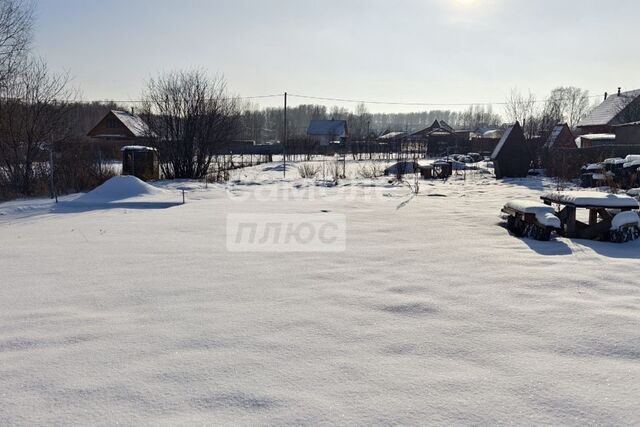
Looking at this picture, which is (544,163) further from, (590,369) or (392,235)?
(590,369)

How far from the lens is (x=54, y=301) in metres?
3.90

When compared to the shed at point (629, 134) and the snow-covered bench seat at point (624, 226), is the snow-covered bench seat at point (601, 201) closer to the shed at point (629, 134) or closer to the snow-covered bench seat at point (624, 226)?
the snow-covered bench seat at point (624, 226)

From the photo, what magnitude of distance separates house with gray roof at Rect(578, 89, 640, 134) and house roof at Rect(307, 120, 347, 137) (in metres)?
42.8

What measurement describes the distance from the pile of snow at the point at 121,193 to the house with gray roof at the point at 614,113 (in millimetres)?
37576

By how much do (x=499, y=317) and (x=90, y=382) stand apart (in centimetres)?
285

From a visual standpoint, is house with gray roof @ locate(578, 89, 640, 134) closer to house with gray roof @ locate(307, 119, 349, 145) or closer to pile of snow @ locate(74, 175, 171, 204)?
pile of snow @ locate(74, 175, 171, 204)

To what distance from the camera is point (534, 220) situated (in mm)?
6605

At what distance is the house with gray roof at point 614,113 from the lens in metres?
35.8

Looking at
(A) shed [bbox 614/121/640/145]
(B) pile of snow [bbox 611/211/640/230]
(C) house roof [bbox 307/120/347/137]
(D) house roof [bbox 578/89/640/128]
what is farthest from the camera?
(C) house roof [bbox 307/120/347/137]

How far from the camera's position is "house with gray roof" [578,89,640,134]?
117 feet

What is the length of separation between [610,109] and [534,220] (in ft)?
128

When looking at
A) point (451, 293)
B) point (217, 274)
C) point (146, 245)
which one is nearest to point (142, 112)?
point (146, 245)

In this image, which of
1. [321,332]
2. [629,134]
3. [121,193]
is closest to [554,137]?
[629,134]

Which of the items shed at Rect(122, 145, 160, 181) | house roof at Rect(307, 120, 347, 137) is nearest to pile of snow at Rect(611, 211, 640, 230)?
shed at Rect(122, 145, 160, 181)
